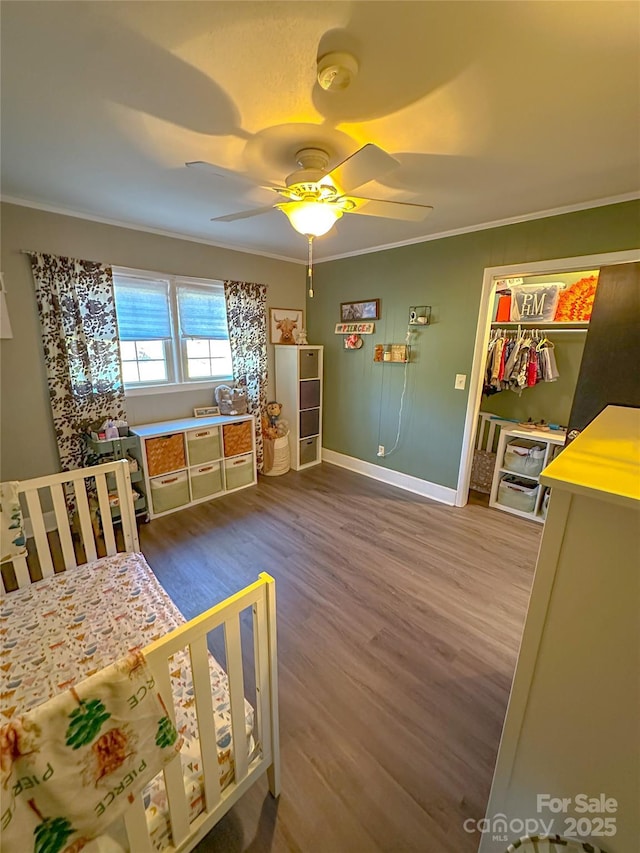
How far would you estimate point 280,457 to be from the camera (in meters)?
3.97

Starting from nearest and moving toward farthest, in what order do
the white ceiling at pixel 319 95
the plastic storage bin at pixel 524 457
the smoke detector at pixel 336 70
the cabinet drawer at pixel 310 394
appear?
the white ceiling at pixel 319 95 → the smoke detector at pixel 336 70 → the plastic storage bin at pixel 524 457 → the cabinet drawer at pixel 310 394

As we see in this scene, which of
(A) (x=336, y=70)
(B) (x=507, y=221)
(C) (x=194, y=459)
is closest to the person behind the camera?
(A) (x=336, y=70)

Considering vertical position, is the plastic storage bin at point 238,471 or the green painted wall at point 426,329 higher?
the green painted wall at point 426,329

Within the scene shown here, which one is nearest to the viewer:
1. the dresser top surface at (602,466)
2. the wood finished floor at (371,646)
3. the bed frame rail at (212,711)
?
the dresser top surface at (602,466)

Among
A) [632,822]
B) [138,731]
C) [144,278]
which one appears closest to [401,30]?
[138,731]

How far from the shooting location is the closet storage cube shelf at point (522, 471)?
2973 mm

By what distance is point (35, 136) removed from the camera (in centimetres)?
155

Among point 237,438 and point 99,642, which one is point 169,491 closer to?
point 237,438

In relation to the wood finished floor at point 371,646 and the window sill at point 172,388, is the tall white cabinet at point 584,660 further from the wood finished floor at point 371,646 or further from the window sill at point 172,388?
→ the window sill at point 172,388

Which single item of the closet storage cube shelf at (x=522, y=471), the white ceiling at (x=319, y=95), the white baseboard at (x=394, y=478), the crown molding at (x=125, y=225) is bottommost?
the white baseboard at (x=394, y=478)

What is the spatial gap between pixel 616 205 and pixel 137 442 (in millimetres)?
3863

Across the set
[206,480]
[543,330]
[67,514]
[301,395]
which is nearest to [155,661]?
[67,514]

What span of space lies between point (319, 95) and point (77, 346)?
2431mm

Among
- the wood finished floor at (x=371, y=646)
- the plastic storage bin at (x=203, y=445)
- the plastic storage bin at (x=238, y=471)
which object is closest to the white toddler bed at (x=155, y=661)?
the wood finished floor at (x=371, y=646)
